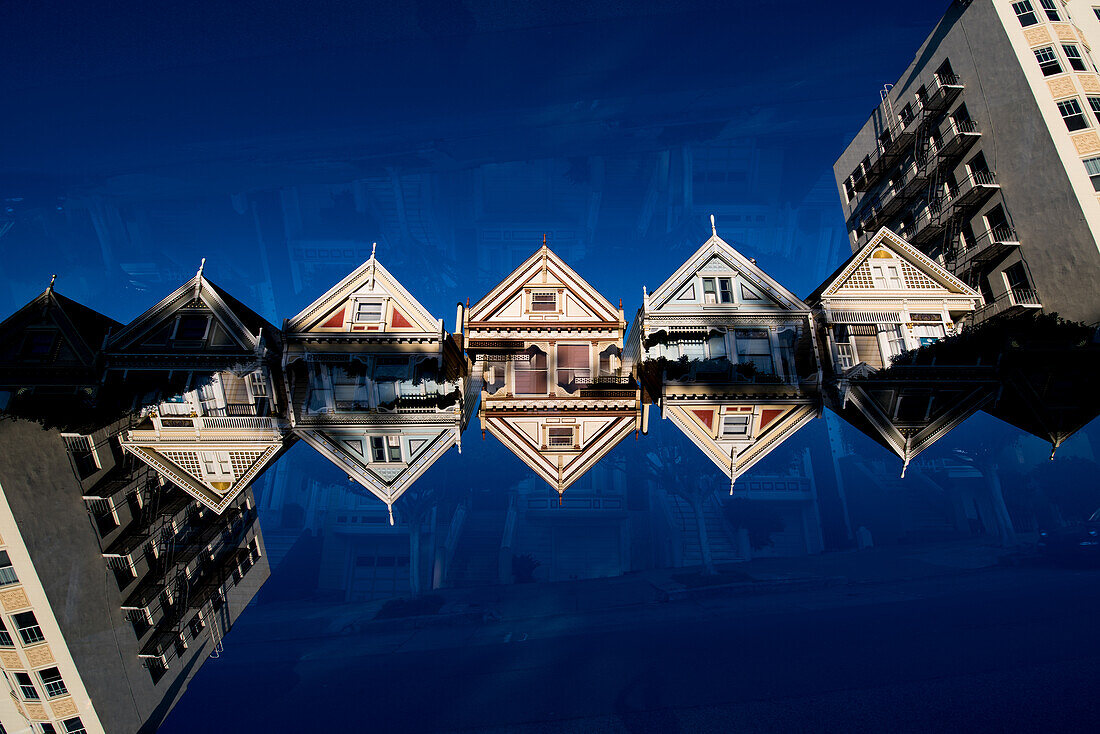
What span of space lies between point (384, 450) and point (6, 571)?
21.2 meters

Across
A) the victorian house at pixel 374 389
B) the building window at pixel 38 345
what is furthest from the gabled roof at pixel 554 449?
the building window at pixel 38 345

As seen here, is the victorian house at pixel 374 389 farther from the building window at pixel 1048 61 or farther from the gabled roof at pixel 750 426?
the building window at pixel 1048 61

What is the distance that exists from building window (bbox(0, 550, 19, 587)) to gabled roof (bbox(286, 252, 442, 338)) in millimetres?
19589

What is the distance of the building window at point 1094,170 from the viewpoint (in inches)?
856

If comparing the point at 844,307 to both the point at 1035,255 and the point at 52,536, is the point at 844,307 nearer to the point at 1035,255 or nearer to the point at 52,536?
the point at 1035,255

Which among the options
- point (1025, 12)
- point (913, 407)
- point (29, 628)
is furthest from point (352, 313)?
point (1025, 12)

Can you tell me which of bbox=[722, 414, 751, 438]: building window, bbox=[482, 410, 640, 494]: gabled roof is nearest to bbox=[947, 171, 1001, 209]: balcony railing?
bbox=[722, 414, 751, 438]: building window

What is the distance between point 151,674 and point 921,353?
4550cm

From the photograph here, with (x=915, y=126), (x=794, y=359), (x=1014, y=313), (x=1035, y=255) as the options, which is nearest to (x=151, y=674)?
(x=794, y=359)

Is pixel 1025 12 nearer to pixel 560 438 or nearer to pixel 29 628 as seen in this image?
pixel 560 438

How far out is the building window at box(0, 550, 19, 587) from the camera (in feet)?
77.3

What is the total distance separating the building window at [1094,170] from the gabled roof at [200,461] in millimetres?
41951

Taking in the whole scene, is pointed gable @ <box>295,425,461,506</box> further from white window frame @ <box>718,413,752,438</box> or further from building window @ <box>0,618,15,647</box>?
building window @ <box>0,618,15,647</box>

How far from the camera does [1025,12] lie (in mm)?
25188
